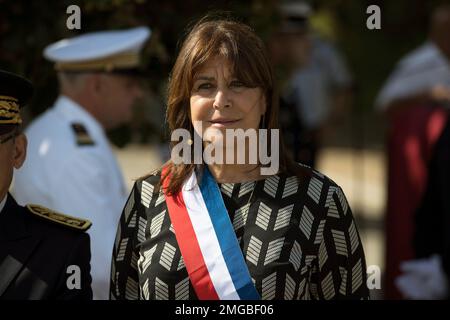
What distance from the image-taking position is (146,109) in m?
5.72

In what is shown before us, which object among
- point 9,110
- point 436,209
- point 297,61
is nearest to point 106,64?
point 9,110

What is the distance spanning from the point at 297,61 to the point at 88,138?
9.96ft

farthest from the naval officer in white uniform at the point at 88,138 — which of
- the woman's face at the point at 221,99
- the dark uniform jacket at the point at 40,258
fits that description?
the woman's face at the point at 221,99

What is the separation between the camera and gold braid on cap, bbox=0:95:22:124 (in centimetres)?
308

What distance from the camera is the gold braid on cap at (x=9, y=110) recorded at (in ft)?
10.1

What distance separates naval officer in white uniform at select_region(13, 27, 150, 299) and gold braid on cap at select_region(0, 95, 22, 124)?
1.11m

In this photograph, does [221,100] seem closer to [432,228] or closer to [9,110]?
[9,110]

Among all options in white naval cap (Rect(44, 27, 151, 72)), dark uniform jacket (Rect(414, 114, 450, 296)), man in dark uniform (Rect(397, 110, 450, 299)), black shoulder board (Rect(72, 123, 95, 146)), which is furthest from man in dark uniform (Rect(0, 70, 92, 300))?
dark uniform jacket (Rect(414, 114, 450, 296))

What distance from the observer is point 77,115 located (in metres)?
4.59

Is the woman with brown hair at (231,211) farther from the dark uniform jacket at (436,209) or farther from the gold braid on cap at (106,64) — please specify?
the dark uniform jacket at (436,209)

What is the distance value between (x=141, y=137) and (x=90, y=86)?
1.08 meters

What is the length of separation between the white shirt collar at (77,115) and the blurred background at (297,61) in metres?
0.25

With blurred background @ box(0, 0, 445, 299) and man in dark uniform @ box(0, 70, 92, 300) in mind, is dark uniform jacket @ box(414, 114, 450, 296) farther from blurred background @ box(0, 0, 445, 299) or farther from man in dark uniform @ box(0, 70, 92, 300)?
man in dark uniform @ box(0, 70, 92, 300)
